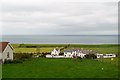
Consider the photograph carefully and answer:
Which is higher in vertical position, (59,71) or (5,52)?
(5,52)

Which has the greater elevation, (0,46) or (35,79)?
(0,46)

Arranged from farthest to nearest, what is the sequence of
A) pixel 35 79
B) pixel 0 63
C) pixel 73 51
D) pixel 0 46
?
pixel 73 51 < pixel 0 46 < pixel 0 63 < pixel 35 79

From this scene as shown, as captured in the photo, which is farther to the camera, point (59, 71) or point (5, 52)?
point (5, 52)

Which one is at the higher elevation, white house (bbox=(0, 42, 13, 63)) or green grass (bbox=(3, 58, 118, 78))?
white house (bbox=(0, 42, 13, 63))

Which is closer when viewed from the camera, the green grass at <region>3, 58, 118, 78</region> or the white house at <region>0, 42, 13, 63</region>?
the green grass at <region>3, 58, 118, 78</region>

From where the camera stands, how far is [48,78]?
89.8 ft

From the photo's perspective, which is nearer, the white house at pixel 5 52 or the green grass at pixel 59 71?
the green grass at pixel 59 71

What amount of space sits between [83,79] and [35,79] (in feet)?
14.0

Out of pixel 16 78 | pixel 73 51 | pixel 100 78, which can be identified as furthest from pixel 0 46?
pixel 73 51

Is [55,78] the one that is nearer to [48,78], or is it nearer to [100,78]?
[48,78]

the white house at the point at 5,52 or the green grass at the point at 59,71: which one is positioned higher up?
the white house at the point at 5,52

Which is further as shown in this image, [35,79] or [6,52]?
[6,52]

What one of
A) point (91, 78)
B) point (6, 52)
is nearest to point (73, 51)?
point (6, 52)

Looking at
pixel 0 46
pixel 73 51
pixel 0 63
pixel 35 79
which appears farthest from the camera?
pixel 73 51
